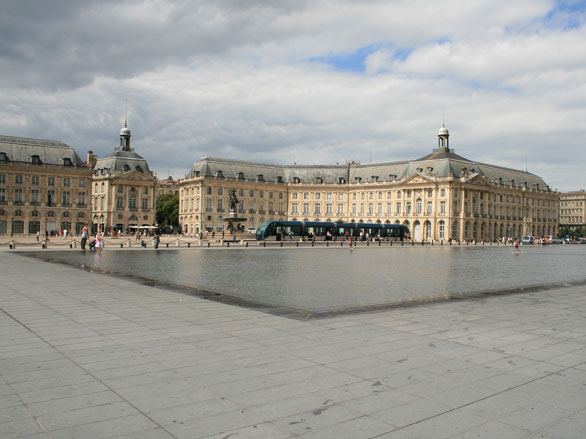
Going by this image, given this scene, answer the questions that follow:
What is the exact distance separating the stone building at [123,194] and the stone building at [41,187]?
498 inches

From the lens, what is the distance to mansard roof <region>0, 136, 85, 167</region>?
9100 cm

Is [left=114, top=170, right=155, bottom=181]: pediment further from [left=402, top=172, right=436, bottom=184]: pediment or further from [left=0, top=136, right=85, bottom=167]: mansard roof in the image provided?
[left=402, top=172, right=436, bottom=184]: pediment

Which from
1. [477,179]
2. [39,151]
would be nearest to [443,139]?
[477,179]

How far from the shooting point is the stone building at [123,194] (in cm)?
11000

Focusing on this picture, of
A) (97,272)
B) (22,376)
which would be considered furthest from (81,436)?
(97,272)

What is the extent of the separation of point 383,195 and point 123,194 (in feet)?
187

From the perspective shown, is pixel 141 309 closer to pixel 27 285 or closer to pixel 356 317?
pixel 356 317

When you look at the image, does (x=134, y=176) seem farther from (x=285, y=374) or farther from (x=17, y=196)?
(x=285, y=374)

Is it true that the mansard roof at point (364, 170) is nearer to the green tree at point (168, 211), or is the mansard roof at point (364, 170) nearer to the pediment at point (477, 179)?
the pediment at point (477, 179)

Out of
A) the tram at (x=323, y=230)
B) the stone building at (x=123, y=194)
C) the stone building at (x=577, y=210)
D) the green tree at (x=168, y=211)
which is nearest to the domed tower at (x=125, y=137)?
the stone building at (x=123, y=194)

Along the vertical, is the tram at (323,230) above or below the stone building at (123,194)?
below

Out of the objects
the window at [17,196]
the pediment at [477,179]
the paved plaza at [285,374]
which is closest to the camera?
the paved plaza at [285,374]

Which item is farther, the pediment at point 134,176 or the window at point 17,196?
the pediment at point 134,176

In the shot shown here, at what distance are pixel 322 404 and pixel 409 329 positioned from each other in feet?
16.2
